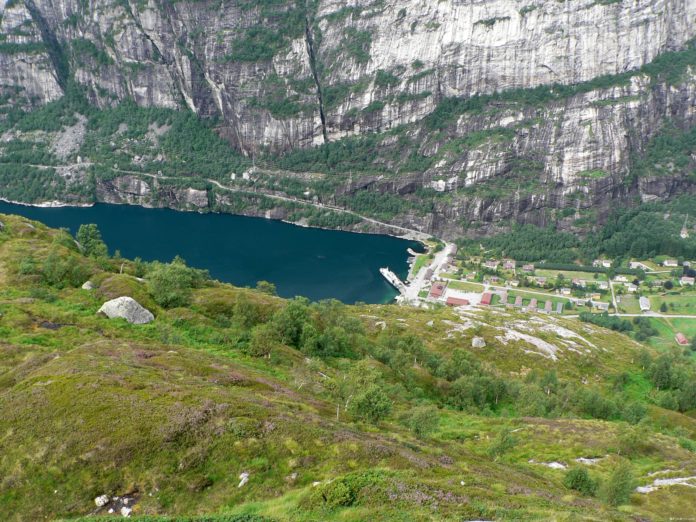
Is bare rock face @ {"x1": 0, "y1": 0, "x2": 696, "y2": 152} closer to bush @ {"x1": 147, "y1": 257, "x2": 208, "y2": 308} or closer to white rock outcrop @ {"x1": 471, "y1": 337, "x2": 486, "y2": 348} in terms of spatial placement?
white rock outcrop @ {"x1": 471, "y1": 337, "x2": 486, "y2": 348}

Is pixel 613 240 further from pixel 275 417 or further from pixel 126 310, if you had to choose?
pixel 275 417

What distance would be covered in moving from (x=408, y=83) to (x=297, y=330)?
498 ft

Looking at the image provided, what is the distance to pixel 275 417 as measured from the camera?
797 inches

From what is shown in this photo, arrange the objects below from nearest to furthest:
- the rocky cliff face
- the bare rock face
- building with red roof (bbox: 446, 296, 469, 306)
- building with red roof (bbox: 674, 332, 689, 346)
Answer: building with red roof (bbox: 674, 332, 689, 346), building with red roof (bbox: 446, 296, 469, 306), the rocky cliff face, the bare rock face

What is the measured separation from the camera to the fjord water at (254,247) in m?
126

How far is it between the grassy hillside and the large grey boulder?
3.73 ft

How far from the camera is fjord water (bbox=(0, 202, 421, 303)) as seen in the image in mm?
125812

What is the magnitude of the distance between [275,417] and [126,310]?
26840 millimetres

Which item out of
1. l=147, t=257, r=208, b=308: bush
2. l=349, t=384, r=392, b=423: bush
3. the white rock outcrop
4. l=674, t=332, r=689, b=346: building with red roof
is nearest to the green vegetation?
l=674, t=332, r=689, b=346: building with red roof

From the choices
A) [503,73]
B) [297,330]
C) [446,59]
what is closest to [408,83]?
[446,59]

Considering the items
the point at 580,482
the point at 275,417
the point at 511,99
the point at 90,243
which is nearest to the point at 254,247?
the point at 90,243

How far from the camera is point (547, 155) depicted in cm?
16350

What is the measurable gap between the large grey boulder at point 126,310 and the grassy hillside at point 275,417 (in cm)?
114

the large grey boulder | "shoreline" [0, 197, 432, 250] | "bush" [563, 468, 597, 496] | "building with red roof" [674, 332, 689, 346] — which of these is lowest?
"building with red roof" [674, 332, 689, 346]
